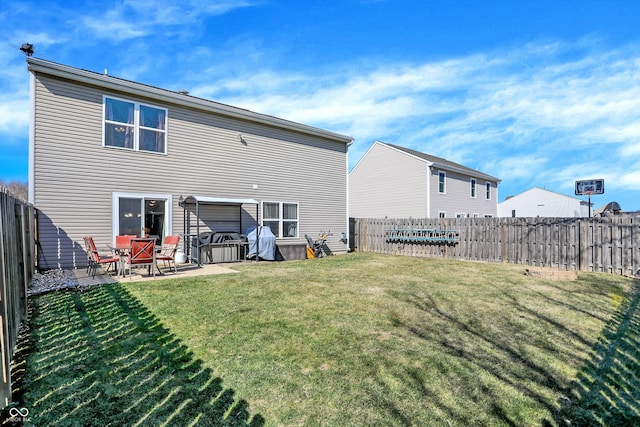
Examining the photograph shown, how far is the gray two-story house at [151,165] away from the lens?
8516mm

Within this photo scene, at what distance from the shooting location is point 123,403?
2.54 meters

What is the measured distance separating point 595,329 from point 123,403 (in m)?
5.64

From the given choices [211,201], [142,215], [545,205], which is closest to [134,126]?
[142,215]

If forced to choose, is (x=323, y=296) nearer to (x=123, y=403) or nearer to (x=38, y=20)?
(x=123, y=403)

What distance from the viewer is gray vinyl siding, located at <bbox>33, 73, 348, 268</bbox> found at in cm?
852

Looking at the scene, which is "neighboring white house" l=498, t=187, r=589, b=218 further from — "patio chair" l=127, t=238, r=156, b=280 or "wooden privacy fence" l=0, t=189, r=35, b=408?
"wooden privacy fence" l=0, t=189, r=35, b=408

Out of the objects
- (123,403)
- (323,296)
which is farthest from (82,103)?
(123,403)

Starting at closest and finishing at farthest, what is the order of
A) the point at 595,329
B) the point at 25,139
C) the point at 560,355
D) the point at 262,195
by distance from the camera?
1. the point at 560,355
2. the point at 595,329
3. the point at 25,139
4. the point at 262,195

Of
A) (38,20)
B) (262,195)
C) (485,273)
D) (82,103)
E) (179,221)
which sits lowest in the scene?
(485,273)

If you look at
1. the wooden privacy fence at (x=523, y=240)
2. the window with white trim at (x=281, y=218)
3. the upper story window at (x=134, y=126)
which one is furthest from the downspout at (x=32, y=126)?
the wooden privacy fence at (x=523, y=240)

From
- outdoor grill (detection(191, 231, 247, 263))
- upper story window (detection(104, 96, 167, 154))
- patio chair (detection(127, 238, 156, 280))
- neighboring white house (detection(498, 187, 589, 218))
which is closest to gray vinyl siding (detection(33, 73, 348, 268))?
upper story window (detection(104, 96, 167, 154))

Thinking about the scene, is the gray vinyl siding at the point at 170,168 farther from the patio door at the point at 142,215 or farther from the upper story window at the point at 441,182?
the upper story window at the point at 441,182

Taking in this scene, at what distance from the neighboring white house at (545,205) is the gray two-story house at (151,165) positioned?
103ft

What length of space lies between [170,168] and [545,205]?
38043 millimetres
